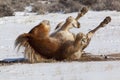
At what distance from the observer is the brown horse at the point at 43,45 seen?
12.6m

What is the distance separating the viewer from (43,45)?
12.7 meters

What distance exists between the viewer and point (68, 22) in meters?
13.8

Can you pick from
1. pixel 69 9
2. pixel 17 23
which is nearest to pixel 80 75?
pixel 17 23

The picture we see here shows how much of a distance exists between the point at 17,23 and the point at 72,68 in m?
13.7

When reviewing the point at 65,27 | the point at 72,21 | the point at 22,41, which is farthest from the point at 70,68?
the point at 72,21

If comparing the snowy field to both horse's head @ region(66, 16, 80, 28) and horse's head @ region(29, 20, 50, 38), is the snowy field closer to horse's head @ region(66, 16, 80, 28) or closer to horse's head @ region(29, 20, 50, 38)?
horse's head @ region(29, 20, 50, 38)

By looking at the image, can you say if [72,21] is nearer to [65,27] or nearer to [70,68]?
[65,27]

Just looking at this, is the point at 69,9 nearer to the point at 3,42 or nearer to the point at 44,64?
the point at 3,42

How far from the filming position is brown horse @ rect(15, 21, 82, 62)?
12.6 meters

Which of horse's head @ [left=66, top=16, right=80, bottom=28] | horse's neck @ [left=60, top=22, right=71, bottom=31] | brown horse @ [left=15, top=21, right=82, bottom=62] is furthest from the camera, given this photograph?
horse's head @ [left=66, top=16, right=80, bottom=28]

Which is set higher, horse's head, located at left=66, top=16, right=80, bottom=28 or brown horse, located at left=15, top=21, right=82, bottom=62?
horse's head, located at left=66, top=16, right=80, bottom=28

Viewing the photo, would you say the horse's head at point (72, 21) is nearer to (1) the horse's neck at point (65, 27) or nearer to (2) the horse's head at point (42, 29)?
(1) the horse's neck at point (65, 27)

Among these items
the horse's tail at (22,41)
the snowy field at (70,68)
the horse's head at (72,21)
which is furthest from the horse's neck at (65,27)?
the horse's tail at (22,41)

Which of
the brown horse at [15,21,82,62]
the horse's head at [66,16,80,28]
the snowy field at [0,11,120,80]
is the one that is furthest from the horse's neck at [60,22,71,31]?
the snowy field at [0,11,120,80]
